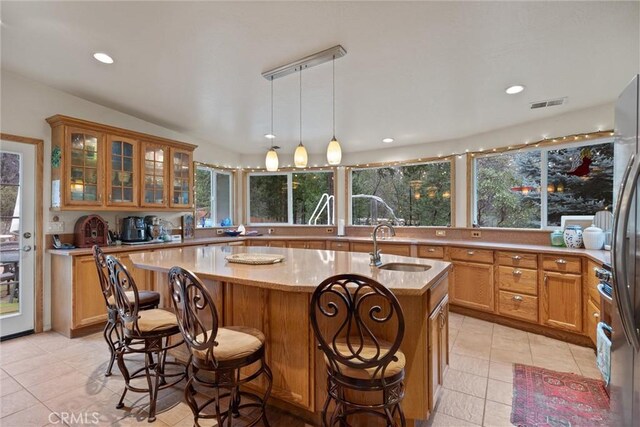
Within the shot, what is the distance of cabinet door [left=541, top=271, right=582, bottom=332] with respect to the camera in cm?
307

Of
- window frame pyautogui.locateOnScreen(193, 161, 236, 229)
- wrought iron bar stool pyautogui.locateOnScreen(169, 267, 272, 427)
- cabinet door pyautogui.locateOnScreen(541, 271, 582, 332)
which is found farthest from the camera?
window frame pyautogui.locateOnScreen(193, 161, 236, 229)

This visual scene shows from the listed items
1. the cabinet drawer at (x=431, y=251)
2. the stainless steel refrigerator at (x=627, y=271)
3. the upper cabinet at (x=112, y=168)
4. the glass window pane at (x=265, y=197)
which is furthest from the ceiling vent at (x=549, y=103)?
the upper cabinet at (x=112, y=168)

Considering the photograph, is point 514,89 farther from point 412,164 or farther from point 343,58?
point 412,164

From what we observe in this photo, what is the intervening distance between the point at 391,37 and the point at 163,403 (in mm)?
3062

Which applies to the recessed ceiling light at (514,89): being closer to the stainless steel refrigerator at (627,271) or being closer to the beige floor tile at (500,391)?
the stainless steel refrigerator at (627,271)

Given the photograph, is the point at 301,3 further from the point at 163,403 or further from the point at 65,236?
the point at 65,236

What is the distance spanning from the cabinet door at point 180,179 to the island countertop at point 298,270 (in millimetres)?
1708

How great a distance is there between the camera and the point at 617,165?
1.74 meters

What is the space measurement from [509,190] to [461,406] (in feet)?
10.4

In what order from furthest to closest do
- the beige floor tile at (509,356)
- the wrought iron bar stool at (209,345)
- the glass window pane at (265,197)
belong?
the glass window pane at (265,197) → the beige floor tile at (509,356) → the wrought iron bar stool at (209,345)

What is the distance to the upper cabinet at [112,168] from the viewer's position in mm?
3291

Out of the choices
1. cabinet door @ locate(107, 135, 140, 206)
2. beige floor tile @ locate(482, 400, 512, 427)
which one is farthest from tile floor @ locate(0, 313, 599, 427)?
cabinet door @ locate(107, 135, 140, 206)

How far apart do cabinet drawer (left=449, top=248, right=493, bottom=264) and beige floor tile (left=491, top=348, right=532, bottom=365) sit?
1111mm

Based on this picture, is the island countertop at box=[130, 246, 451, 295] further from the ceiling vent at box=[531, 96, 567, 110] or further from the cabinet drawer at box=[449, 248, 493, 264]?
the ceiling vent at box=[531, 96, 567, 110]
